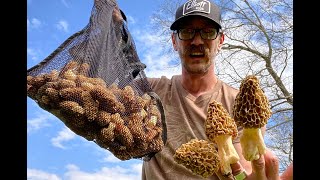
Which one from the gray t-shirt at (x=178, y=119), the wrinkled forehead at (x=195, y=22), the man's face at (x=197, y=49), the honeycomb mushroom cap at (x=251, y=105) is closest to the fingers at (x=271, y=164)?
the honeycomb mushroom cap at (x=251, y=105)

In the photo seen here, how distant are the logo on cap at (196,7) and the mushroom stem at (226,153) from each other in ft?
3.05

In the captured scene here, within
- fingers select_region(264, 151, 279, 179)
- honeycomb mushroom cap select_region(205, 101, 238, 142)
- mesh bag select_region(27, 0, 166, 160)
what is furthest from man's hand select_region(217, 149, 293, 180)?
mesh bag select_region(27, 0, 166, 160)

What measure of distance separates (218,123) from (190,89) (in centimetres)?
87

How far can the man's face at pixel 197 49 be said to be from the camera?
2.64 meters

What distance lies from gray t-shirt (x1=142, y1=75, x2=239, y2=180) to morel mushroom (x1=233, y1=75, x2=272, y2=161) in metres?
0.68

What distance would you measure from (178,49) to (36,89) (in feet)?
3.52

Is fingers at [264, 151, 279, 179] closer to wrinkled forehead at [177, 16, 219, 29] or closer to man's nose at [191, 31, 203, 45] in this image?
man's nose at [191, 31, 203, 45]

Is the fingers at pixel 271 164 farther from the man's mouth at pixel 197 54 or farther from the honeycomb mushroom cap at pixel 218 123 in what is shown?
the man's mouth at pixel 197 54

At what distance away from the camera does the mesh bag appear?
181cm

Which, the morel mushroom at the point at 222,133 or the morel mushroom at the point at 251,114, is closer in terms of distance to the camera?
the morel mushroom at the point at 251,114

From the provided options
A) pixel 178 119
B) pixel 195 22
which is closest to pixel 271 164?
pixel 178 119
